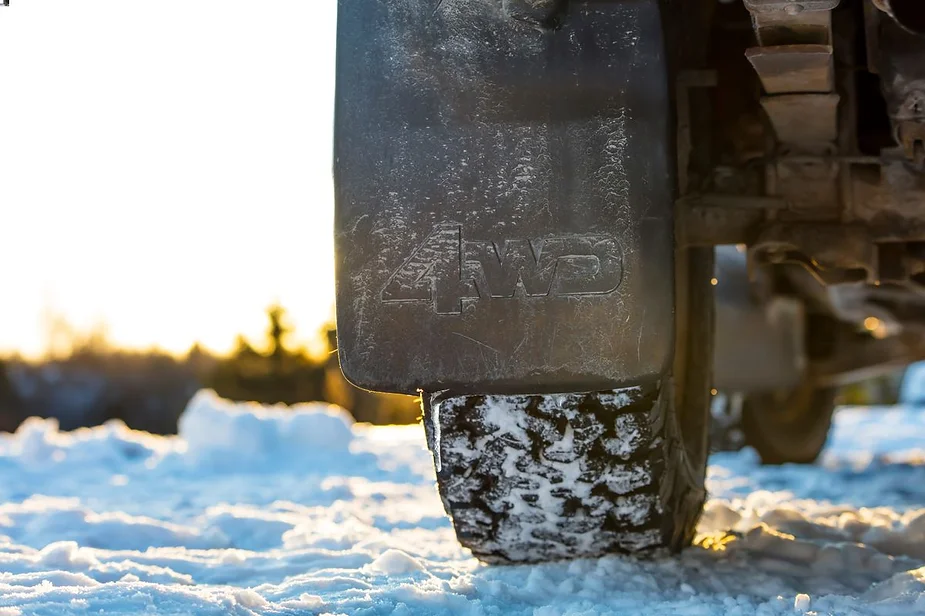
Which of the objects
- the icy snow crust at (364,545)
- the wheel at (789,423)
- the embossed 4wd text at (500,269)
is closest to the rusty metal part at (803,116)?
the embossed 4wd text at (500,269)

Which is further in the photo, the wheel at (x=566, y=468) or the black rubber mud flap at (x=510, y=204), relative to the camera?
the wheel at (x=566, y=468)

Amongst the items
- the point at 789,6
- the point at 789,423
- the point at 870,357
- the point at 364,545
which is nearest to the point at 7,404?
the point at 789,423

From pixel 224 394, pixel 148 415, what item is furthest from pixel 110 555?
pixel 148 415

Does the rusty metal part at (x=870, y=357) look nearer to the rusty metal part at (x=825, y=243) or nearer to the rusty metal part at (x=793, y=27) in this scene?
the rusty metal part at (x=825, y=243)

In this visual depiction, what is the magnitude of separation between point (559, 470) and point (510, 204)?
53cm

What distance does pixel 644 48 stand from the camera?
1743 mm

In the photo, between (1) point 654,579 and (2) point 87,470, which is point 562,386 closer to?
(1) point 654,579

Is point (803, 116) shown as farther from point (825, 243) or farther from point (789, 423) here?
point (789, 423)

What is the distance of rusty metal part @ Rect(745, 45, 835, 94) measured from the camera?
170 centimetres

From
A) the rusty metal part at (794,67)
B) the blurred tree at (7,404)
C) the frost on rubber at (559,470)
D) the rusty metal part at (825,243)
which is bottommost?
the blurred tree at (7,404)

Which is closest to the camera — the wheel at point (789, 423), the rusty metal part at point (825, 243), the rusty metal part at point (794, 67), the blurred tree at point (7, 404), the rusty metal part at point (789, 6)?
the rusty metal part at point (789, 6)

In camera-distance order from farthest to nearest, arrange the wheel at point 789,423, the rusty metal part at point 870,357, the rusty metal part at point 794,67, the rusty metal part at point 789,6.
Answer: the wheel at point 789,423 < the rusty metal part at point 870,357 < the rusty metal part at point 794,67 < the rusty metal part at point 789,6

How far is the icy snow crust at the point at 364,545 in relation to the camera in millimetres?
1904

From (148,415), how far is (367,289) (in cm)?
2635
